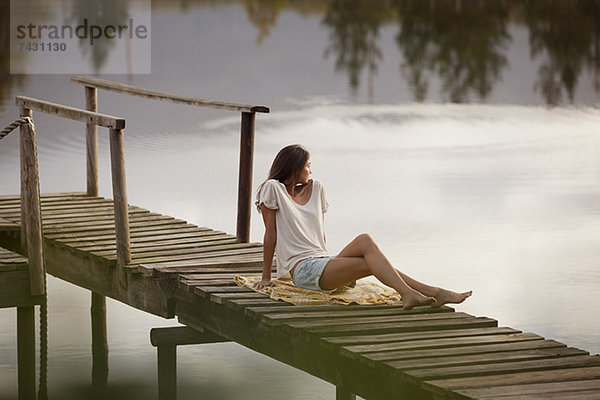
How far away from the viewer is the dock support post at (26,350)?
7.01 metres

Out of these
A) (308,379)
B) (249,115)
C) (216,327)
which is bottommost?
(308,379)

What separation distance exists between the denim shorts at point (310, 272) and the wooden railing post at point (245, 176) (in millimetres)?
1748

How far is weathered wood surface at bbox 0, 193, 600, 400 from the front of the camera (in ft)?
16.5

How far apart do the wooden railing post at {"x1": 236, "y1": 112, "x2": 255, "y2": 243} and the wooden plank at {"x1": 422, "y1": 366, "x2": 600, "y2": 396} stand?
3.13 metres

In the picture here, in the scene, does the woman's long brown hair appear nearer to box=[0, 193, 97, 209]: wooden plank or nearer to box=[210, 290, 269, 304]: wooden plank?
box=[210, 290, 269, 304]: wooden plank

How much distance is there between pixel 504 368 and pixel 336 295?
1248mm

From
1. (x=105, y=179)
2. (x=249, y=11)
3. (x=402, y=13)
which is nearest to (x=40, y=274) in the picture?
(x=105, y=179)

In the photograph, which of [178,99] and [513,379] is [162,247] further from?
[513,379]

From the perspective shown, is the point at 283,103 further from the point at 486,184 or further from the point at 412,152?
the point at 486,184

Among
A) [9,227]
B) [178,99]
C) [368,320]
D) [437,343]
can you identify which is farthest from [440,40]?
[437,343]

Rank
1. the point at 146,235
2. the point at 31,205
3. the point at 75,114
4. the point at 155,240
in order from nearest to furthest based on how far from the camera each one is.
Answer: the point at 31,205 → the point at 75,114 → the point at 155,240 → the point at 146,235

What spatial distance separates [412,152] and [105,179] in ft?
14.9

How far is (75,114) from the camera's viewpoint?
744 centimetres

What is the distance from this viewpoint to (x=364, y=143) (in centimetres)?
1834
